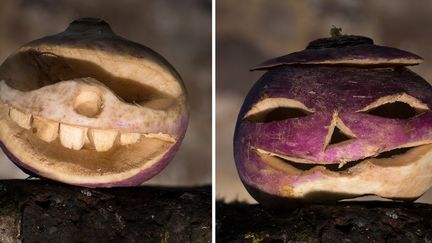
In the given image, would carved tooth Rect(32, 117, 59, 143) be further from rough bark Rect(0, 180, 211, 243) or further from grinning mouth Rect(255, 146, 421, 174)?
grinning mouth Rect(255, 146, 421, 174)

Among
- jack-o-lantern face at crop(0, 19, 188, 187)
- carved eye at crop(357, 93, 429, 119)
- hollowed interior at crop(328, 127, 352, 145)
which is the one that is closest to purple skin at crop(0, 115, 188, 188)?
jack-o-lantern face at crop(0, 19, 188, 187)

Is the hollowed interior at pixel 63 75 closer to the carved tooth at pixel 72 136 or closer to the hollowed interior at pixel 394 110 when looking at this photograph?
the carved tooth at pixel 72 136

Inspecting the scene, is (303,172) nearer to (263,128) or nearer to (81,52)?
(263,128)

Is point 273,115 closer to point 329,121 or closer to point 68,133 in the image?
point 329,121

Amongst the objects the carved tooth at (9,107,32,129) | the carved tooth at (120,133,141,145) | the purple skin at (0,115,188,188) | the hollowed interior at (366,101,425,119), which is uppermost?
the hollowed interior at (366,101,425,119)

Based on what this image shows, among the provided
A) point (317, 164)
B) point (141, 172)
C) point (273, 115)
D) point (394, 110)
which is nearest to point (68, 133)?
point (141, 172)

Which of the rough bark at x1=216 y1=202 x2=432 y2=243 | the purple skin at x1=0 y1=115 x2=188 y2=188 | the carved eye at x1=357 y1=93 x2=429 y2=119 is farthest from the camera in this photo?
the purple skin at x1=0 y1=115 x2=188 y2=188
